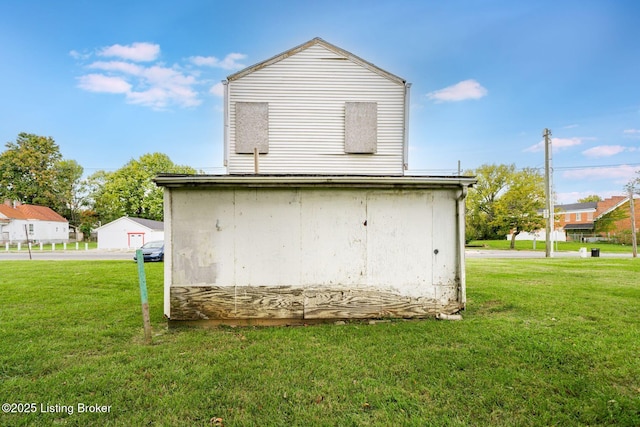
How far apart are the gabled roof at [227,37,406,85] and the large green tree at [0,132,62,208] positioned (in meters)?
54.2

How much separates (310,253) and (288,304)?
36.7 inches

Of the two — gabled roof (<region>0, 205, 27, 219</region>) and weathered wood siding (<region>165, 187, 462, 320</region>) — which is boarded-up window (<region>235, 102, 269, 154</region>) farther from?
gabled roof (<region>0, 205, 27, 219</region>)

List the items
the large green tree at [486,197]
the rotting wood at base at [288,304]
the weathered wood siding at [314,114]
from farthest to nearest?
the large green tree at [486,197] < the weathered wood siding at [314,114] < the rotting wood at base at [288,304]

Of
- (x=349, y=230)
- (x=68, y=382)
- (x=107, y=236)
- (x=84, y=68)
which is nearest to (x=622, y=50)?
(x=349, y=230)

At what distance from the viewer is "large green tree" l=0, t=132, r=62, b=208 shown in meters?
43.9

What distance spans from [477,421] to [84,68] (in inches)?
999

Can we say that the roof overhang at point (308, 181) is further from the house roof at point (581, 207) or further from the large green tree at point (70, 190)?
the large green tree at point (70, 190)

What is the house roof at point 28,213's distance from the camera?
1427 inches

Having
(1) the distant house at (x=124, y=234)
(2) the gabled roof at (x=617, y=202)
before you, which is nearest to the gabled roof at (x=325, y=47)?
(1) the distant house at (x=124, y=234)

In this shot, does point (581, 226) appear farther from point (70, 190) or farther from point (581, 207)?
point (70, 190)

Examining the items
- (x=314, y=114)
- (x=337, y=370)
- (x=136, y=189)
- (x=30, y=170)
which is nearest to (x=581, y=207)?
(x=314, y=114)

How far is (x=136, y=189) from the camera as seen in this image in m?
41.2

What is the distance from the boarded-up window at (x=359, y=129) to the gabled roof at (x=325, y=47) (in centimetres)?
133

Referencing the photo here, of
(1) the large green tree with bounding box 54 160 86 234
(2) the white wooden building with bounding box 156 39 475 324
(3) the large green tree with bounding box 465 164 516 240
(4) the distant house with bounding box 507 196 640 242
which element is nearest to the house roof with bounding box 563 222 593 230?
(4) the distant house with bounding box 507 196 640 242
